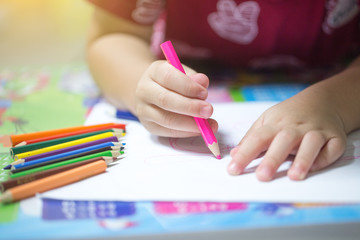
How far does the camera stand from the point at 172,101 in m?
0.35

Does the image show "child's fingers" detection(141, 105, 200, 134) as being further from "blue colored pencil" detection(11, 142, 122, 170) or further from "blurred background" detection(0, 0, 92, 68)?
"blurred background" detection(0, 0, 92, 68)

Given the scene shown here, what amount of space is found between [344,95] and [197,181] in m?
0.22

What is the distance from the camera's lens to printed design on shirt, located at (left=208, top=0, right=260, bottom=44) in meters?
0.54

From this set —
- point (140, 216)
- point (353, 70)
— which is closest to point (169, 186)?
point (140, 216)

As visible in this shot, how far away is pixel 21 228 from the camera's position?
0.28m

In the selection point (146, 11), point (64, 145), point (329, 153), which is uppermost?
point (146, 11)

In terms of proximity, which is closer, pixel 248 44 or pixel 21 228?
pixel 21 228

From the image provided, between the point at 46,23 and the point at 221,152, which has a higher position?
the point at 46,23

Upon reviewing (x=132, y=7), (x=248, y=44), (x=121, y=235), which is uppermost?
(x=132, y=7)

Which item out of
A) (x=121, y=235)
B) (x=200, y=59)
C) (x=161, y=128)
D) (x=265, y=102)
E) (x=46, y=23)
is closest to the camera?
(x=121, y=235)

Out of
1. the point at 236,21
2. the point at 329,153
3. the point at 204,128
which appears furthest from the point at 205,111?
the point at 236,21

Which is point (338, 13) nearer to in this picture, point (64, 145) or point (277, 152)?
point (277, 152)

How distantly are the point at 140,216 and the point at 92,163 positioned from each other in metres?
0.08

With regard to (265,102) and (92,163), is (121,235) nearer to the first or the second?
(92,163)
